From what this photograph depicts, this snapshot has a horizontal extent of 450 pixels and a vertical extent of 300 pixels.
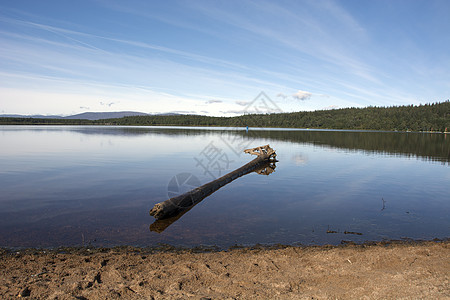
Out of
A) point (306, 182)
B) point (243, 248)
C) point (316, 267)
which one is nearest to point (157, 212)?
point (243, 248)

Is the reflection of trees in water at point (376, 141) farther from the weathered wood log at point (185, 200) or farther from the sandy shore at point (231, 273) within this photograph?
the sandy shore at point (231, 273)

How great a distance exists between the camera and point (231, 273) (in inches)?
224

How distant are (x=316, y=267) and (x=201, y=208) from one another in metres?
6.12

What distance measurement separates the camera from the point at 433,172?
67.5 ft

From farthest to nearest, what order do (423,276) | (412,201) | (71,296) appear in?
(412,201) < (423,276) < (71,296)

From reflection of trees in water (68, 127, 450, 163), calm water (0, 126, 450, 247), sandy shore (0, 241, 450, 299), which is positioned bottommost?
calm water (0, 126, 450, 247)

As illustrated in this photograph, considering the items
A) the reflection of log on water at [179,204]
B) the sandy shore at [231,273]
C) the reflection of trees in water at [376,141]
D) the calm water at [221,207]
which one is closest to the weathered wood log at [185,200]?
the reflection of log on water at [179,204]

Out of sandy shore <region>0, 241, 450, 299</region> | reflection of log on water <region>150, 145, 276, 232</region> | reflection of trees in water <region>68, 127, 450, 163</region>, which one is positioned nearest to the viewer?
sandy shore <region>0, 241, 450, 299</region>

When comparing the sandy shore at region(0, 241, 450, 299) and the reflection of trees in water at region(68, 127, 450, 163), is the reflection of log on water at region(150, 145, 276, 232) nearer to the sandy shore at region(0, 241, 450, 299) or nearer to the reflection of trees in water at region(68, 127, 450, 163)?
the sandy shore at region(0, 241, 450, 299)

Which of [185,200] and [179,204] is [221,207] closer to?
[185,200]

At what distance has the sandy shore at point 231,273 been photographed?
15.7 ft

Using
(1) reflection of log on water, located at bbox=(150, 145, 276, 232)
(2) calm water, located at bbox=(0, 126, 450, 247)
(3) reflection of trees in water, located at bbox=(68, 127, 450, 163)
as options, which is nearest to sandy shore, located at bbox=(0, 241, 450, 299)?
(2) calm water, located at bbox=(0, 126, 450, 247)

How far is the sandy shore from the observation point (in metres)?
4.78

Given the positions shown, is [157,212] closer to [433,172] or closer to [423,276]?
[423,276]
